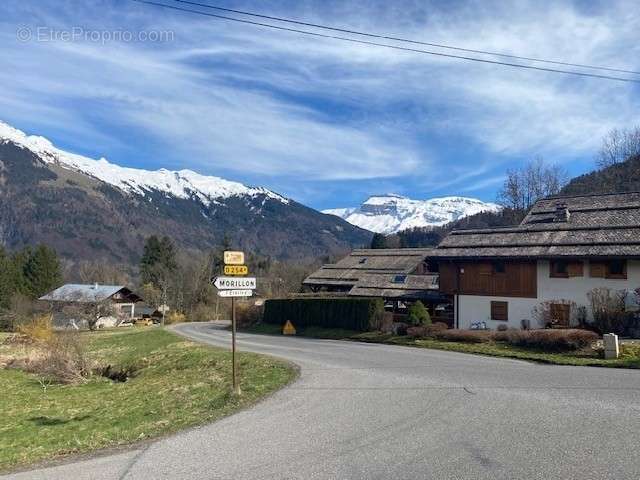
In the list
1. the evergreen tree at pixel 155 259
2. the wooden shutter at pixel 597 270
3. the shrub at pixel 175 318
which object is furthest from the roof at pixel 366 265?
the evergreen tree at pixel 155 259

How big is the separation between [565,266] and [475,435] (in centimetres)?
2587

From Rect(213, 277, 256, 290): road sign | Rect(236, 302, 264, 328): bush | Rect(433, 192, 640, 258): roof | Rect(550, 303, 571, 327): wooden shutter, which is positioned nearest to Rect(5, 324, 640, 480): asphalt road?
Rect(213, 277, 256, 290): road sign

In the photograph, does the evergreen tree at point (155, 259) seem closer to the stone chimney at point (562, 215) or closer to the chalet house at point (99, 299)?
the chalet house at point (99, 299)

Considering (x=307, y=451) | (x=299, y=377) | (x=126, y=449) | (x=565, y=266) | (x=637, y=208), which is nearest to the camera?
(x=307, y=451)

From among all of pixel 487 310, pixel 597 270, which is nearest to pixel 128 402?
pixel 487 310

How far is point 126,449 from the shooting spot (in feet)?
32.0

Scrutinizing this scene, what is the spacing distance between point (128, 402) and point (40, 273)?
73239mm

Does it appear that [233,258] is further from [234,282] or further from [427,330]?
[427,330]

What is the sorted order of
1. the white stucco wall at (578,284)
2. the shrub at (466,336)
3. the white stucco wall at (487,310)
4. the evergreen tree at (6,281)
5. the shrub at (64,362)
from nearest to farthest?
the shrub at (64,362)
the shrub at (466,336)
the white stucco wall at (578,284)
the white stucco wall at (487,310)
the evergreen tree at (6,281)

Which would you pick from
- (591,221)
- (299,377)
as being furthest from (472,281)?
(299,377)

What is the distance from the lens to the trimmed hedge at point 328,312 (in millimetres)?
38094

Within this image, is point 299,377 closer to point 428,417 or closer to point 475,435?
point 428,417

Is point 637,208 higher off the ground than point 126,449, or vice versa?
point 637,208

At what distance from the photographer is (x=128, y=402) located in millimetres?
17938
